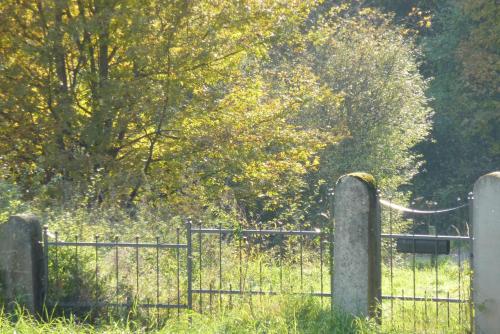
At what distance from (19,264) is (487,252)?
201 inches

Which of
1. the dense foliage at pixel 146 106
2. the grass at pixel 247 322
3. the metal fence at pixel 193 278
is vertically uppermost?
the dense foliage at pixel 146 106

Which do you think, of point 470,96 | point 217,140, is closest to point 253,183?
point 217,140

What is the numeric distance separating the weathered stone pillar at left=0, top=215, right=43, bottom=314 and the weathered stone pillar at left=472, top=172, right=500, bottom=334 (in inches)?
190

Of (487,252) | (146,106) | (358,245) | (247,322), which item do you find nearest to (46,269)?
(247,322)

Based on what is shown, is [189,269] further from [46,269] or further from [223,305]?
[46,269]

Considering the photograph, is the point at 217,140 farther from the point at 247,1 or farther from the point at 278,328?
the point at 278,328

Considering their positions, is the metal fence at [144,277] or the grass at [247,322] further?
the metal fence at [144,277]

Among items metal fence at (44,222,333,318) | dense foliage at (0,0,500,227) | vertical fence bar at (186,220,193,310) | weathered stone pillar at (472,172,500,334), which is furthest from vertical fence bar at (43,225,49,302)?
weathered stone pillar at (472,172,500,334)

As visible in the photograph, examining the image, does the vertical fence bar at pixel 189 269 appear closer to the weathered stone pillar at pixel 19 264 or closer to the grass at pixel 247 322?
the grass at pixel 247 322

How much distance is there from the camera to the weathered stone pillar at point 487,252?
7.47 meters

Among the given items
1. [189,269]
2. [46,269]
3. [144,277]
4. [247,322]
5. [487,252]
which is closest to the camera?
[487,252]

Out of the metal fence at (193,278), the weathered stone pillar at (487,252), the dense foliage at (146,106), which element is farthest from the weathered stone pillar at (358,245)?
the dense foliage at (146,106)

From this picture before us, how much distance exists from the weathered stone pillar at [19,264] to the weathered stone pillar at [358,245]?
3.45 m

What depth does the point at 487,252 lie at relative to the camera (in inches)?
297
